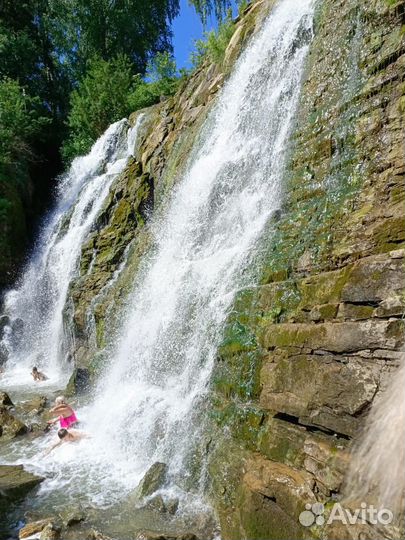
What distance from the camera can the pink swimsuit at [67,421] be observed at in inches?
321

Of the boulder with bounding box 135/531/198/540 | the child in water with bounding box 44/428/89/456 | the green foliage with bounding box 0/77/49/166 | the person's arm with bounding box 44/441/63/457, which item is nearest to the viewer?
the boulder with bounding box 135/531/198/540

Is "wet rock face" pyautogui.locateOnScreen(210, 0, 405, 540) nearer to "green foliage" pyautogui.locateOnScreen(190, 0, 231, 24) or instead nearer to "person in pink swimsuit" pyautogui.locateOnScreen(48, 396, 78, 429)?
"person in pink swimsuit" pyautogui.locateOnScreen(48, 396, 78, 429)

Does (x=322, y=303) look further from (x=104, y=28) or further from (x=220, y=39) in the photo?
(x=104, y=28)

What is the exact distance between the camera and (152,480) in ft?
19.0

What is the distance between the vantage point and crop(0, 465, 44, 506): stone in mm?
6031

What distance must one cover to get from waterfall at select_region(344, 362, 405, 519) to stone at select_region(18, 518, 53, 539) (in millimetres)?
3537

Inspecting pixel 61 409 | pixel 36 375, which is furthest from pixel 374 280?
pixel 36 375

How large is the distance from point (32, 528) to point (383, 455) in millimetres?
4055

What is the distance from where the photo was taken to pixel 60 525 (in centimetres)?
514

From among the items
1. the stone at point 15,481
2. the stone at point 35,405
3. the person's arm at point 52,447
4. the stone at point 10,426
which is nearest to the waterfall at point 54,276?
the stone at point 35,405

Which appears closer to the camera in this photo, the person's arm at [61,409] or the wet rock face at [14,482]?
the wet rock face at [14,482]

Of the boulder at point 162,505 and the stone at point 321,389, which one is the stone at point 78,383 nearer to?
the boulder at point 162,505

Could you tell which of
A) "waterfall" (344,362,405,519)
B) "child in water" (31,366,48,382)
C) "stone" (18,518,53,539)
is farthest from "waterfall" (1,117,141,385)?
"waterfall" (344,362,405,519)

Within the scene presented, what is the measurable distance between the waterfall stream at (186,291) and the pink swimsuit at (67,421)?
0.39 meters
